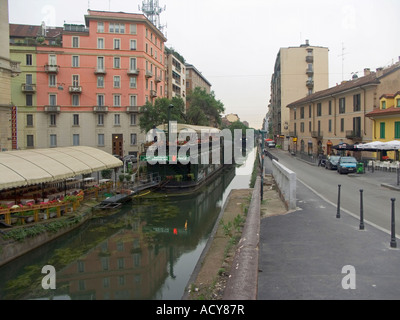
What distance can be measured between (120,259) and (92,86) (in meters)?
39.1

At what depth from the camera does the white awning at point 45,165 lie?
568 inches

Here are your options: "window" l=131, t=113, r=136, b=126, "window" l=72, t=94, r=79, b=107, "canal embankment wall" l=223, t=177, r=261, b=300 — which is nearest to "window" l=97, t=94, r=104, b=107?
"window" l=72, t=94, r=79, b=107

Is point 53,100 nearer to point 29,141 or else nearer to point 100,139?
point 29,141

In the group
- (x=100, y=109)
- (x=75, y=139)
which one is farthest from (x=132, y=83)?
(x=75, y=139)

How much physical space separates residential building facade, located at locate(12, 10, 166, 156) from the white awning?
82.3ft

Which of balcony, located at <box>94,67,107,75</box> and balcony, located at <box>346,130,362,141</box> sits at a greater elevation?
balcony, located at <box>94,67,107,75</box>

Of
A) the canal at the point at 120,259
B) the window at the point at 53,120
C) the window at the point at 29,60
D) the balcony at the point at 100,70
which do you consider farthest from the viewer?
the balcony at the point at 100,70

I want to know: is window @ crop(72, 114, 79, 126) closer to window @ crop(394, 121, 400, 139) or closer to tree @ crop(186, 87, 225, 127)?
tree @ crop(186, 87, 225, 127)

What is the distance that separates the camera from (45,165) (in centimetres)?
1686

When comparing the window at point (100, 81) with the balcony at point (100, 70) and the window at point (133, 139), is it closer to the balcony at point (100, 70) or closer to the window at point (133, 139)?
the balcony at point (100, 70)

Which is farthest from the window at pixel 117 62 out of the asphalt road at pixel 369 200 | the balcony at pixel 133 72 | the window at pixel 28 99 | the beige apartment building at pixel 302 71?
the beige apartment building at pixel 302 71

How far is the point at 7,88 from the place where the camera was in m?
30.1

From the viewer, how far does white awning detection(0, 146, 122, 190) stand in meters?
14.4

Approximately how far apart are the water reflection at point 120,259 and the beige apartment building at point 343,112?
24348mm
